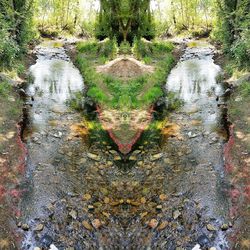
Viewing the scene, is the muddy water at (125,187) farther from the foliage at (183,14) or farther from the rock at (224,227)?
the foliage at (183,14)

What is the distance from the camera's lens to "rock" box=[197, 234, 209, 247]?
830 cm

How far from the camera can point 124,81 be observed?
1407 centimetres

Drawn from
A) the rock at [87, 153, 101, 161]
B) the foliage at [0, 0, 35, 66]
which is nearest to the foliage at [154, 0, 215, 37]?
the foliage at [0, 0, 35, 66]

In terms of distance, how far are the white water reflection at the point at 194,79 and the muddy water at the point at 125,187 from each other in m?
1.82

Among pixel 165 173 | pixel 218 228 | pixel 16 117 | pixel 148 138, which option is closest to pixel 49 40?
pixel 16 117

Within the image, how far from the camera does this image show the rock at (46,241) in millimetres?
8266

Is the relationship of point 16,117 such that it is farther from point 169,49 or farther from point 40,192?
point 169,49

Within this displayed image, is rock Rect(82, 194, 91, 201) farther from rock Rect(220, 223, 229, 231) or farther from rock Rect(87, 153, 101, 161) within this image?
rock Rect(220, 223, 229, 231)

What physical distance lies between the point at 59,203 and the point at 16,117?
583 cm

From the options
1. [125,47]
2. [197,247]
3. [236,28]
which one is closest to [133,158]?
[197,247]

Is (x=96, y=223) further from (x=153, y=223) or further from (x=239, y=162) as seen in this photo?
(x=239, y=162)

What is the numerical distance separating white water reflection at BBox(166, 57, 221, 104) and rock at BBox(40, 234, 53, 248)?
31.9 feet

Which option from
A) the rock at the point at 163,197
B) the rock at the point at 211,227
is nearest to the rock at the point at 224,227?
the rock at the point at 211,227

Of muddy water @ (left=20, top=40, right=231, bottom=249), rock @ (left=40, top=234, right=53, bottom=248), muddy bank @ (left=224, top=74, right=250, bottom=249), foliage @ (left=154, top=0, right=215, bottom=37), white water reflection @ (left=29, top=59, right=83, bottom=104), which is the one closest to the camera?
rock @ (left=40, top=234, right=53, bottom=248)
